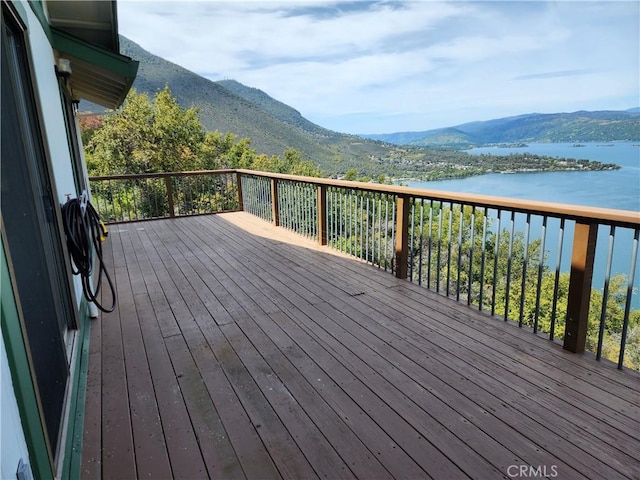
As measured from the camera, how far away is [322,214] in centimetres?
524

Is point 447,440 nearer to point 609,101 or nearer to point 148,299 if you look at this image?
point 148,299

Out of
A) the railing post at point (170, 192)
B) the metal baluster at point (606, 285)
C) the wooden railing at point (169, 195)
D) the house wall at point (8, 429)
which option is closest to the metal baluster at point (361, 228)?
the metal baluster at point (606, 285)

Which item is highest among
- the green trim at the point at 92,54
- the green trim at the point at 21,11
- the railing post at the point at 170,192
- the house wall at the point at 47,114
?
the green trim at the point at 92,54

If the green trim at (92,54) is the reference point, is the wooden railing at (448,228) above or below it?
below

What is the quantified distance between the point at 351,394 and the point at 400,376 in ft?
1.12

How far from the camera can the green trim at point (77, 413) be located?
155cm

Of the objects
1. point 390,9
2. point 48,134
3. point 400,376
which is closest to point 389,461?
point 400,376

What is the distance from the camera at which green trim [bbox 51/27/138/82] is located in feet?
11.9

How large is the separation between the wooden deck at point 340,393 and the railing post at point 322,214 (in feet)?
→ 5.96

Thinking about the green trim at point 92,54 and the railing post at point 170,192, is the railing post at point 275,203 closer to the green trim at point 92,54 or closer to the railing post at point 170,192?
the railing post at point 170,192

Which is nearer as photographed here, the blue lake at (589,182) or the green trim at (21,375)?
the green trim at (21,375)

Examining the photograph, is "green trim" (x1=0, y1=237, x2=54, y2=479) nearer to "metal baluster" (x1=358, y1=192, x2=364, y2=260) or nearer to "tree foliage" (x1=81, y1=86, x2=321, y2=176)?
"metal baluster" (x1=358, y1=192, x2=364, y2=260)

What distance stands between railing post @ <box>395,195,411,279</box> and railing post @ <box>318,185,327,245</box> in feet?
4.96

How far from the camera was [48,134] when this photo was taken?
2328mm
